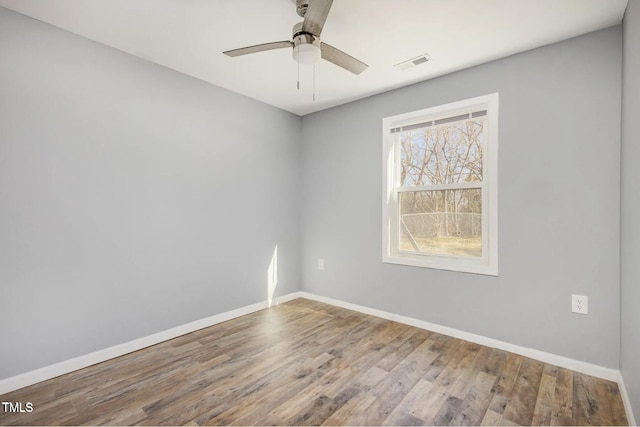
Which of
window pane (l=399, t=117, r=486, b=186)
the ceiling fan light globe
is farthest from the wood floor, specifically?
the ceiling fan light globe

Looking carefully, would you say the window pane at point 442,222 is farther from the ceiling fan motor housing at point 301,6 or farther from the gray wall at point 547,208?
the ceiling fan motor housing at point 301,6

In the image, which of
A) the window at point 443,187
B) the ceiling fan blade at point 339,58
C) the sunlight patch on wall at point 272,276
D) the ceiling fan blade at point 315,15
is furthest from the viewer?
the sunlight patch on wall at point 272,276

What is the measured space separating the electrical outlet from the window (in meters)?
0.52

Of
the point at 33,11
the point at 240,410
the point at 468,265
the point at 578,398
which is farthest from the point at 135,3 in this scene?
the point at 578,398

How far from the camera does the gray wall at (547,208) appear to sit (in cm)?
207

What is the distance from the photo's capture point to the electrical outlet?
2.13 meters

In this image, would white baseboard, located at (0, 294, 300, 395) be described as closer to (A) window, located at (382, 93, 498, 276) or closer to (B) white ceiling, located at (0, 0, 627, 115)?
(A) window, located at (382, 93, 498, 276)

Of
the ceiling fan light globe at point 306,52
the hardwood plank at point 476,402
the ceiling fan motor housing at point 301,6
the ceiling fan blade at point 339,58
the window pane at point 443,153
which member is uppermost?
the ceiling fan motor housing at point 301,6

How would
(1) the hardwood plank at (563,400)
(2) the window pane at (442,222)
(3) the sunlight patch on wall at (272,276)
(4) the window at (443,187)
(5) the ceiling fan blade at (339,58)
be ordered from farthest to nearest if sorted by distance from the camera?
(3) the sunlight patch on wall at (272,276), (2) the window pane at (442,222), (4) the window at (443,187), (5) the ceiling fan blade at (339,58), (1) the hardwood plank at (563,400)

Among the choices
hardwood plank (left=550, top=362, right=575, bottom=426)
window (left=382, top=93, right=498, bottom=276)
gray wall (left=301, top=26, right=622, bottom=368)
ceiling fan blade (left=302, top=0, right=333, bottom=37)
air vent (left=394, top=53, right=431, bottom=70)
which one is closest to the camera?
ceiling fan blade (left=302, top=0, right=333, bottom=37)

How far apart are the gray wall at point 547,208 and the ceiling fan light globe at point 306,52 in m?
1.56

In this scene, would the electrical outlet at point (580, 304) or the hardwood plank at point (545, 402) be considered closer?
the hardwood plank at point (545, 402)

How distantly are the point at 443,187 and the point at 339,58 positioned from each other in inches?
61.9

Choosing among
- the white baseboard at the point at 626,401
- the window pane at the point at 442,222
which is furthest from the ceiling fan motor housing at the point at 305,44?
the white baseboard at the point at 626,401
